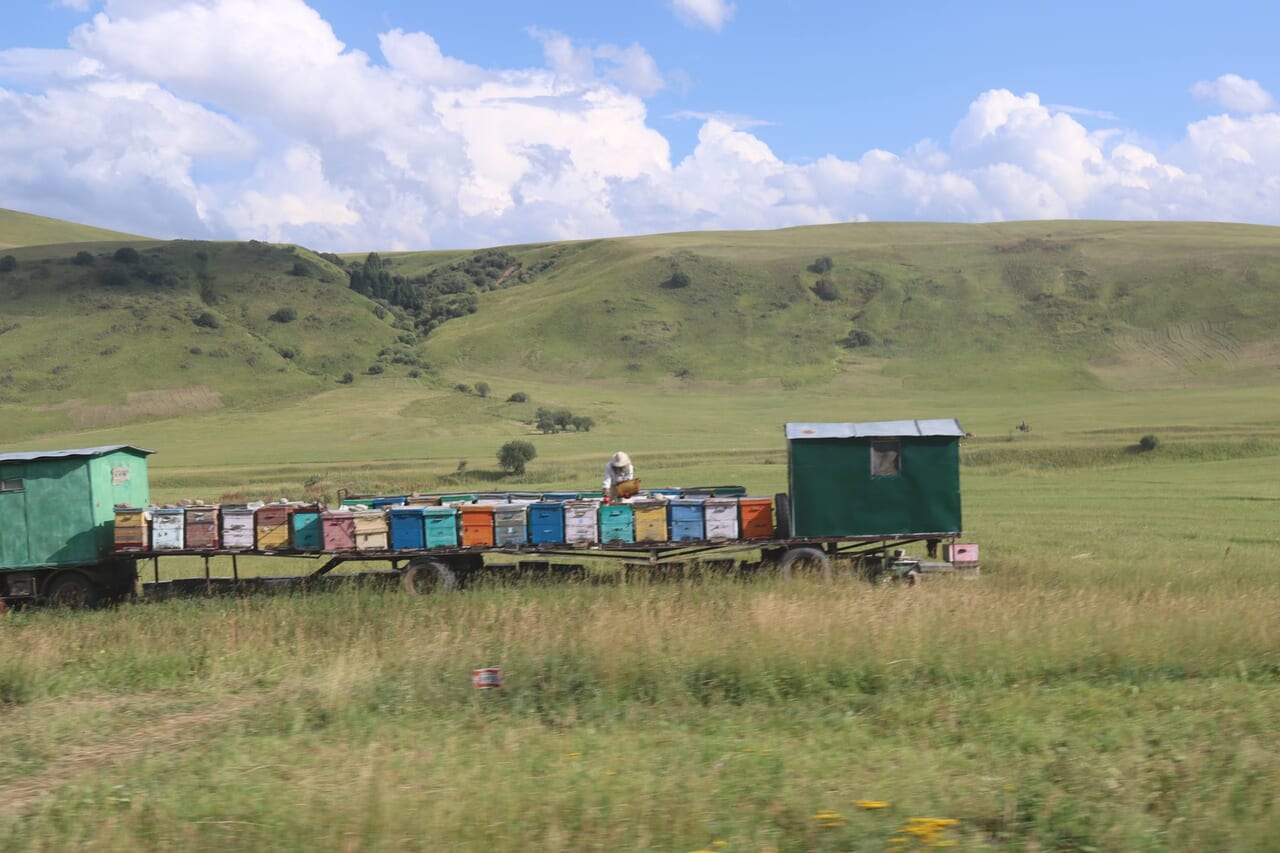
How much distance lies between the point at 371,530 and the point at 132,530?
438 centimetres

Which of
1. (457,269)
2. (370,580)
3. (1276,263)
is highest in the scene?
(457,269)

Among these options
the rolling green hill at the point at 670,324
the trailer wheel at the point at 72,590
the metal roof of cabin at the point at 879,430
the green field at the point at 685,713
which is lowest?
the trailer wheel at the point at 72,590

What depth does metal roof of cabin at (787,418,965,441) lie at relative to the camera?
17.3 metres

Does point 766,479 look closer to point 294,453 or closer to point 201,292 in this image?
point 294,453

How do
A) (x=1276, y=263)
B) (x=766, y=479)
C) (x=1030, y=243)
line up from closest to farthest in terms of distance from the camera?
(x=766, y=479)
(x=1276, y=263)
(x=1030, y=243)

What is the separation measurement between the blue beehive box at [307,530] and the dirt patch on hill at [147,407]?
79.4 meters

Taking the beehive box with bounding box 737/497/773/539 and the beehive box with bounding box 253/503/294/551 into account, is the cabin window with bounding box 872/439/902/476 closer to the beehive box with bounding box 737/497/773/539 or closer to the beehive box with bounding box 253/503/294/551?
the beehive box with bounding box 737/497/773/539

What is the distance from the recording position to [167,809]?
615 centimetres

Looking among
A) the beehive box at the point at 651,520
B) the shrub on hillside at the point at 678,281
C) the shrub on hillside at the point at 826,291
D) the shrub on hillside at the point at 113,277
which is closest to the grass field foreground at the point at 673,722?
the beehive box at the point at 651,520

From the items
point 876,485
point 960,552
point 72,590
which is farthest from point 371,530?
point 960,552

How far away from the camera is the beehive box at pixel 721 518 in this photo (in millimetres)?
17219

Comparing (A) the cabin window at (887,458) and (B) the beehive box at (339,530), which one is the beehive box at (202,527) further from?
(A) the cabin window at (887,458)

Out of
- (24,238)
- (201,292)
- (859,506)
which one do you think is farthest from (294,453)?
(24,238)

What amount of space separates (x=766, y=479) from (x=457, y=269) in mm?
161201
